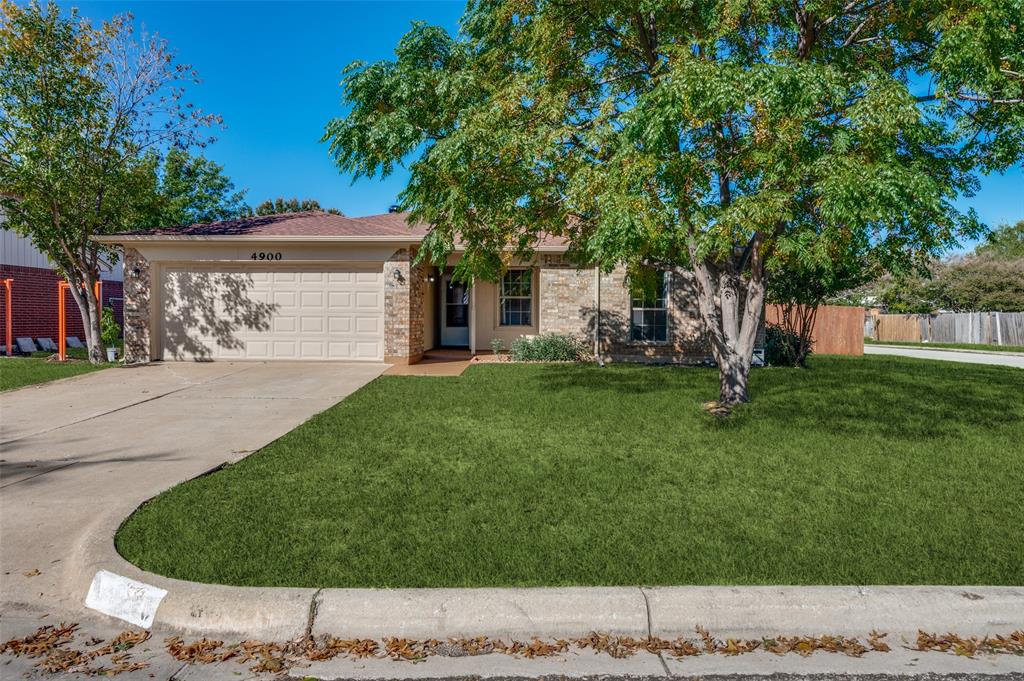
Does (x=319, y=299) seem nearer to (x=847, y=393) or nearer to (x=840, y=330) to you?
(x=847, y=393)

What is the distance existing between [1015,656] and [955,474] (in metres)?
3.16

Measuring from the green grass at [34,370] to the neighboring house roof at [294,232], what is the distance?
297 cm

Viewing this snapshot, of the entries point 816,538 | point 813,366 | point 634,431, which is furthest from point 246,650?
point 813,366

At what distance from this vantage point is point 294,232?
14.4 m

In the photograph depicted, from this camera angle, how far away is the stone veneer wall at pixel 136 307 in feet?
47.0

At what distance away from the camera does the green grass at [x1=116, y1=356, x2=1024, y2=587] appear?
366 cm

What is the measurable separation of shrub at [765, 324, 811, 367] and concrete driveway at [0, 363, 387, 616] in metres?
9.56

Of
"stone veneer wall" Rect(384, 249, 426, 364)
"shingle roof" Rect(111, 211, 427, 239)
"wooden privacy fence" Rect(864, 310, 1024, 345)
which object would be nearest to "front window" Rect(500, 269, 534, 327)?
"shingle roof" Rect(111, 211, 427, 239)

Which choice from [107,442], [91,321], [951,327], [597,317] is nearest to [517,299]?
[597,317]

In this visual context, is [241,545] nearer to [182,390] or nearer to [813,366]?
[182,390]

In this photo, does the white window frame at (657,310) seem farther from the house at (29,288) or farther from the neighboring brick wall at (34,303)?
the neighboring brick wall at (34,303)

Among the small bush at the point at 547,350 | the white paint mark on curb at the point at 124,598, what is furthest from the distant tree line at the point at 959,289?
the white paint mark on curb at the point at 124,598

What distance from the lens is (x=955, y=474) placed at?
5.62 meters

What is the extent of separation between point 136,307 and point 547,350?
982cm
